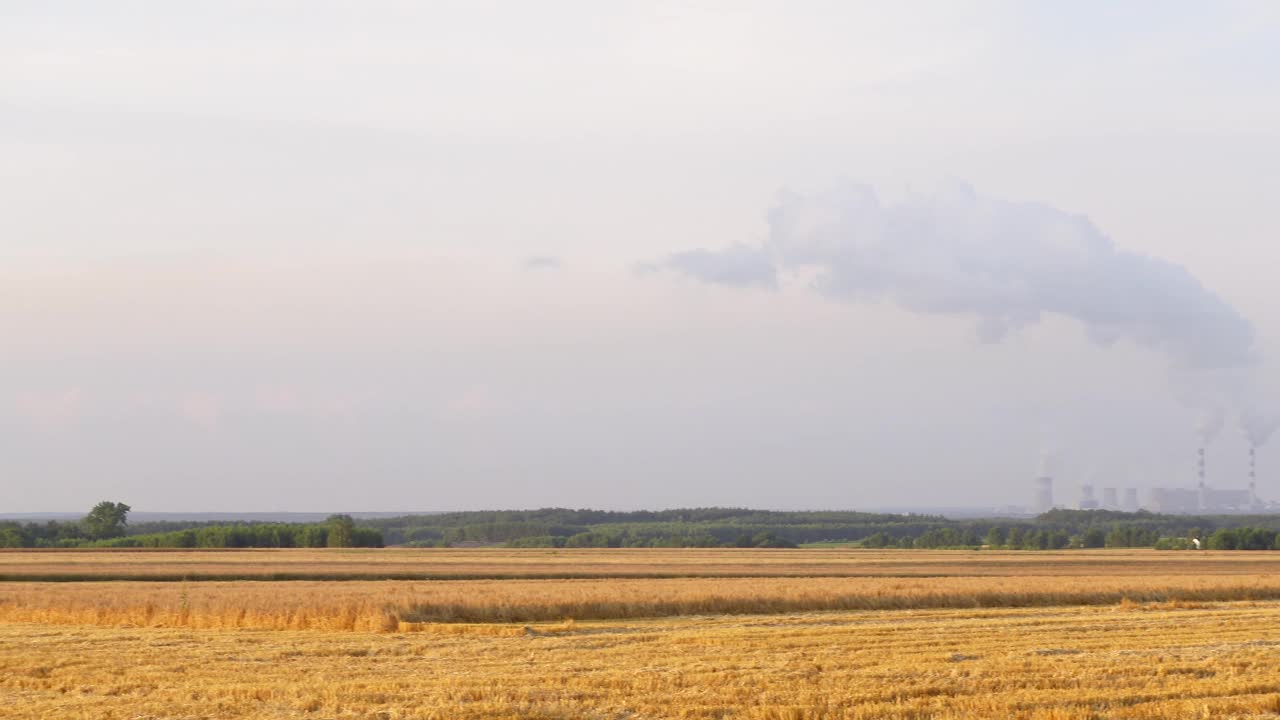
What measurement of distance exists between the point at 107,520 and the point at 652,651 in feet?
482

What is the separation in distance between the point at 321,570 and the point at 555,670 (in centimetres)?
5242

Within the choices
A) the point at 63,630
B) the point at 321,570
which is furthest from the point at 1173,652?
the point at 321,570

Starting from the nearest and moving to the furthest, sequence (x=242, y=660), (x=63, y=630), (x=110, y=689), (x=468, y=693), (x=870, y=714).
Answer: (x=870, y=714), (x=468, y=693), (x=110, y=689), (x=242, y=660), (x=63, y=630)

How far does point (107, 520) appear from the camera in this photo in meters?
158

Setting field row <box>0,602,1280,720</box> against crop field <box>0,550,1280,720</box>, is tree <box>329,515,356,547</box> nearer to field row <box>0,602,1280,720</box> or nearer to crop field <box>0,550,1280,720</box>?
crop field <box>0,550,1280,720</box>

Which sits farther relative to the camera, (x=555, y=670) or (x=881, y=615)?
(x=881, y=615)

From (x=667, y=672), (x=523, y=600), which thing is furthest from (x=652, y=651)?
(x=523, y=600)

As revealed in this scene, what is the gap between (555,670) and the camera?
22.1 metres

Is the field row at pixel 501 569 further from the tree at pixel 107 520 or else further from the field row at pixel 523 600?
the tree at pixel 107 520

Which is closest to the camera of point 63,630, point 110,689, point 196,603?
point 110,689

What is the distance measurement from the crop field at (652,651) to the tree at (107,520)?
110054 millimetres

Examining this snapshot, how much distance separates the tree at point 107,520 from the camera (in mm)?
153875

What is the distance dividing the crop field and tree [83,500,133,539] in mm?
110054

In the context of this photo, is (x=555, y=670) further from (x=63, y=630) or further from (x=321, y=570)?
(x=321, y=570)
